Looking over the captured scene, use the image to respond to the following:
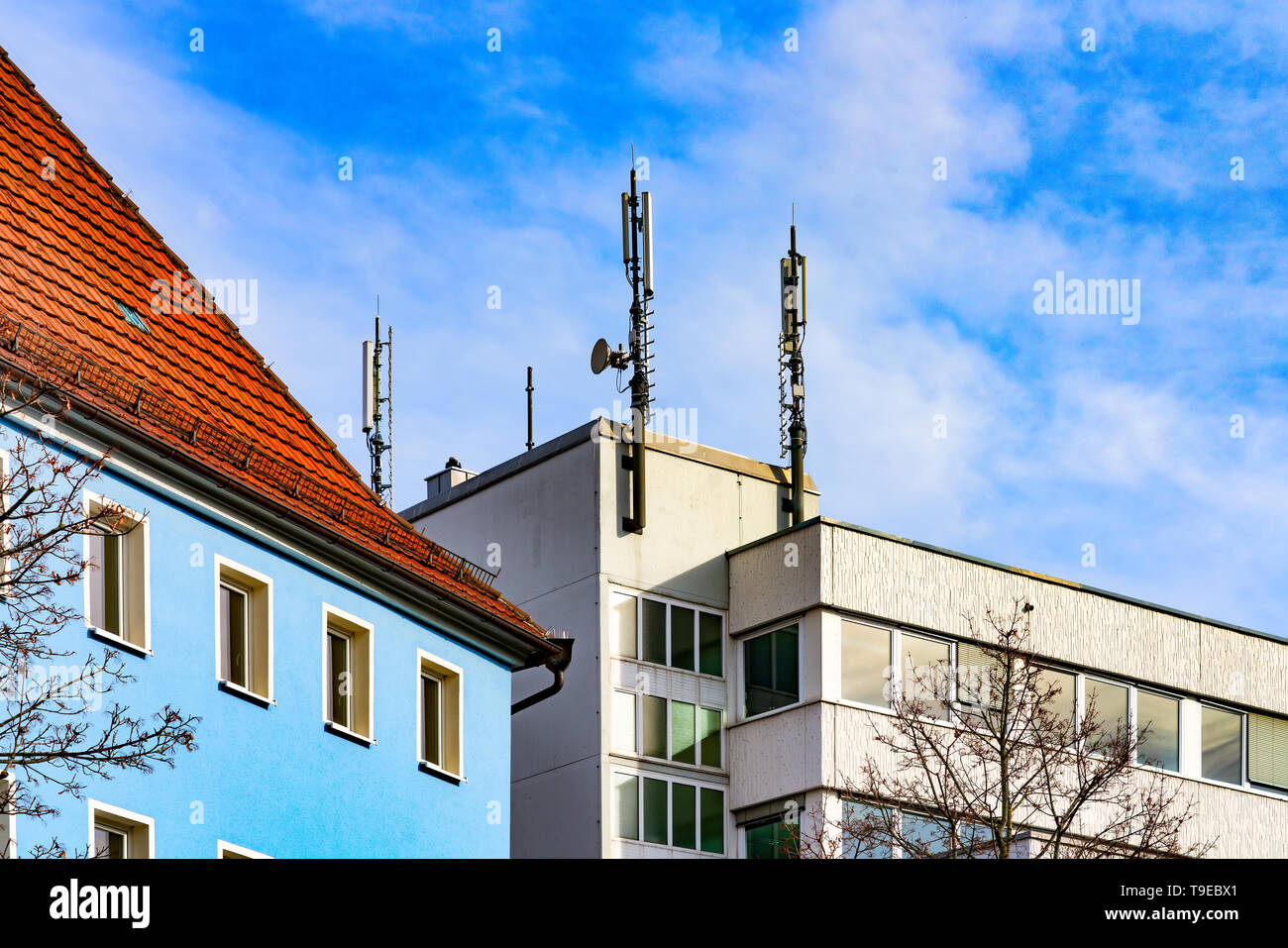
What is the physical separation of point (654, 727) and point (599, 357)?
6.97 meters

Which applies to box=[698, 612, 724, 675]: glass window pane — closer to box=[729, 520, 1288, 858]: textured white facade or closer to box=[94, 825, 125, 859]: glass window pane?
box=[729, 520, 1288, 858]: textured white facade

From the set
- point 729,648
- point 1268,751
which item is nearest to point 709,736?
point 729,648

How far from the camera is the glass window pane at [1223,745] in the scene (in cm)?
3762

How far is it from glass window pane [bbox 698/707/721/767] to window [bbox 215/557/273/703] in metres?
13.6

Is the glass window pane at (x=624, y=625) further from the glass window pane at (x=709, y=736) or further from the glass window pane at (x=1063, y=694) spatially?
the glass window pane at (x=1063, y=694)

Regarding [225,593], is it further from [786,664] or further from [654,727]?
[786,664]

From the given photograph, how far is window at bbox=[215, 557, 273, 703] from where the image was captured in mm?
22016

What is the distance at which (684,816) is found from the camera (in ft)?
113

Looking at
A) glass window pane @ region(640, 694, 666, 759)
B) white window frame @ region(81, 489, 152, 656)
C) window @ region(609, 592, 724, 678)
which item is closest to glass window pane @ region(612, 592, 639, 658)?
window @ region(609, 592, 724, 678)
